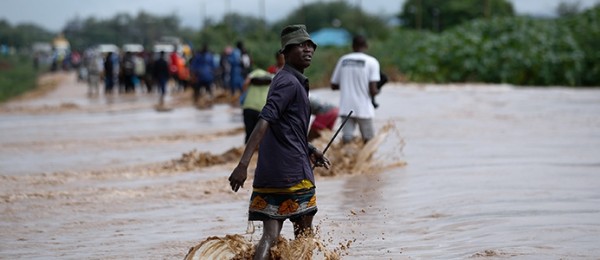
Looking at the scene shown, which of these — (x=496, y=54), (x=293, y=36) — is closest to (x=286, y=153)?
(x=293, y=36)

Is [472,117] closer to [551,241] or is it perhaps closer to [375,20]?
[551,241]

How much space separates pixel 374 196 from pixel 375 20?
7755cm

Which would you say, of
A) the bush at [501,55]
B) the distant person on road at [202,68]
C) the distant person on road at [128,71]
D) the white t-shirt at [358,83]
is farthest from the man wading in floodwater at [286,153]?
the distant person on road at [128,71]

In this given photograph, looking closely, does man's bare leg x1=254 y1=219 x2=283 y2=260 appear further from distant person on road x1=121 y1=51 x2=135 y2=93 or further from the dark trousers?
distant person on road x1=121 y1=51 x2=135 y2=93

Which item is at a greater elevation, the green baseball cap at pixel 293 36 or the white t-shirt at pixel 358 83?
the green baseball cap at pixel 293 36

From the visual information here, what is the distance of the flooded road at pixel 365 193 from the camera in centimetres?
789

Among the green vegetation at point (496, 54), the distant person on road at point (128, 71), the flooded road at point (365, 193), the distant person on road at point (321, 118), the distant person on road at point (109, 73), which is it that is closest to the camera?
the flooded road at point (365, 193)

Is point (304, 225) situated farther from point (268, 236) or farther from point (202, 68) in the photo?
point (202, 68)

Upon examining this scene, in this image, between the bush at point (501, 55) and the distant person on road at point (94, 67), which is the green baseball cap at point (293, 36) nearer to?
the bush at point (501, 55)

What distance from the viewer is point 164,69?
27.7 m

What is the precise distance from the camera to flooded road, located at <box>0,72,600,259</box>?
7887mm

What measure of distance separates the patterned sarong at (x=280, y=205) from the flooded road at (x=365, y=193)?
1.21m

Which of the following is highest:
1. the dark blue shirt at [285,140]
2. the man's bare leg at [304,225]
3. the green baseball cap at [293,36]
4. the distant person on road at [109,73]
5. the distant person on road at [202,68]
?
the green baseball cap at [293,36]

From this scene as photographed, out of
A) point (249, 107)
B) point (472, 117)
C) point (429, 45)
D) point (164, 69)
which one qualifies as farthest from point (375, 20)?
Result: point (249, 107)
